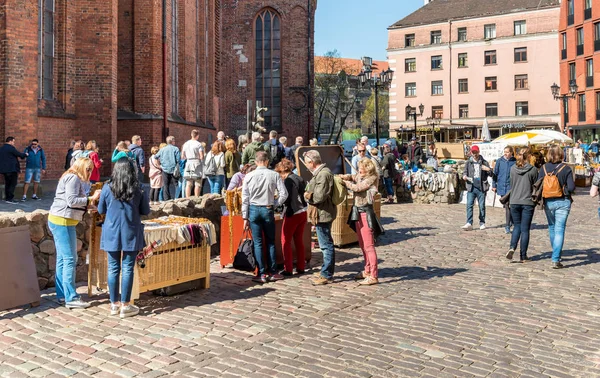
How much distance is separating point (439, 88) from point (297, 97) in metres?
27.7

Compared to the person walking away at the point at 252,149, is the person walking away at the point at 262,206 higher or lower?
lower

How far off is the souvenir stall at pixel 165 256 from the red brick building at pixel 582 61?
47.4 metres

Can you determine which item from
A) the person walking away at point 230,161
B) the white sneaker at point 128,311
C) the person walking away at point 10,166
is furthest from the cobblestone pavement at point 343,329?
the person walking away at point 10,166

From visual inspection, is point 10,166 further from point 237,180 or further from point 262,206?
point 262,206

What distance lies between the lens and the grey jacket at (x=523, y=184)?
1002 centimetres

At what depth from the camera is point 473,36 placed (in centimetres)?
6134

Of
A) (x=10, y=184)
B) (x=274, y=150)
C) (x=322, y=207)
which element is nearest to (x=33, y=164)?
(x=10, y=184)

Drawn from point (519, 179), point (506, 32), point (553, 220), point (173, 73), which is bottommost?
point (553, 220)

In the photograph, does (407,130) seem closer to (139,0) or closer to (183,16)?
(183,16)

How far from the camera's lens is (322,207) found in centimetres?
847

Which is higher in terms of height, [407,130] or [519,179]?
[407,130]

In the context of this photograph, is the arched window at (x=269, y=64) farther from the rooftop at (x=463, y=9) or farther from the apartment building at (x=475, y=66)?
the rooftop at (x=463, y=9)

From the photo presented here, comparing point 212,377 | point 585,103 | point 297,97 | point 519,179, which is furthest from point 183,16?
point 585,103

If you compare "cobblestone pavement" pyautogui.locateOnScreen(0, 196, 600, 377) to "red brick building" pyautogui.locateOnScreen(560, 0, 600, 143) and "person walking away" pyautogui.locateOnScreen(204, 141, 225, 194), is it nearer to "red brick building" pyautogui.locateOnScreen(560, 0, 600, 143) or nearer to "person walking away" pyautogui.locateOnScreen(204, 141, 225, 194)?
"person walking away" pyautogui.locateOnScreen(204, 141, 225, 194)
